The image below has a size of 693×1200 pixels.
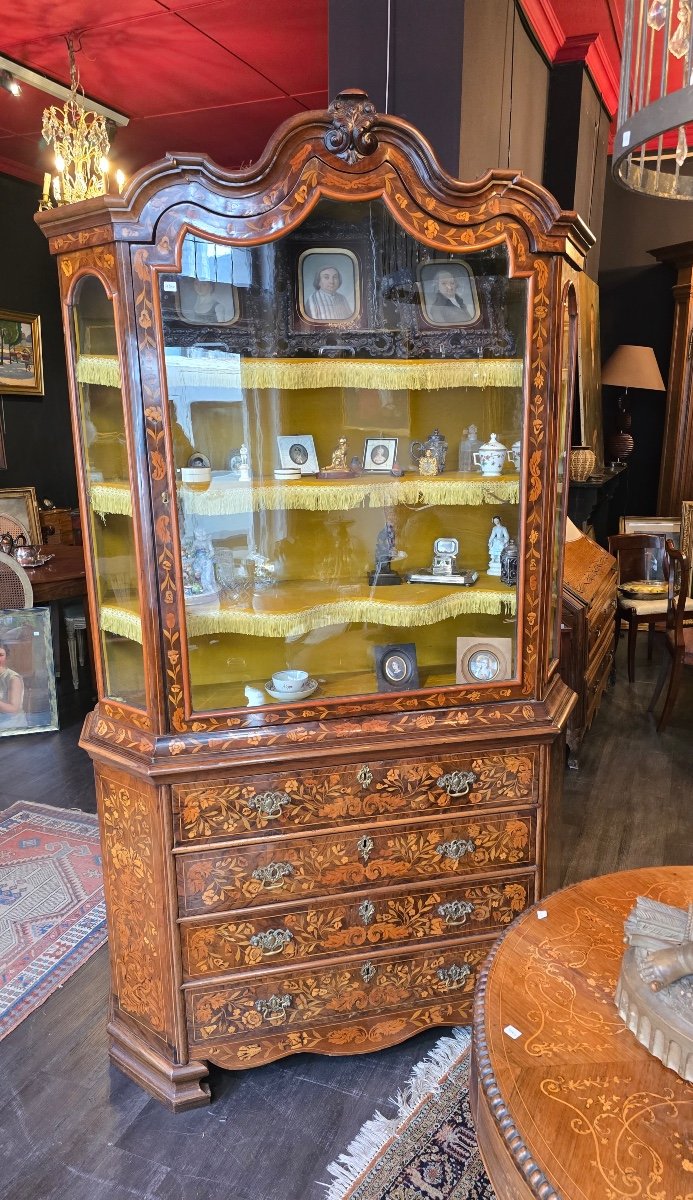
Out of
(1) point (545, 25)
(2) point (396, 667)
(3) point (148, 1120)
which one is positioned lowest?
(3) point (148, 1120)

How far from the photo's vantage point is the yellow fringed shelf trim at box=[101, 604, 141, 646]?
Result: 6.40 feet

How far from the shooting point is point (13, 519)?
232 inches

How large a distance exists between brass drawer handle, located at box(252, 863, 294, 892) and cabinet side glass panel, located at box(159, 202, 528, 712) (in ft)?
1.38

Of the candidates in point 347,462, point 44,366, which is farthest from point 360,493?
point 44,366

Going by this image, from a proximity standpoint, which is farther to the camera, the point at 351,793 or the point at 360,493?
the point at 360,493

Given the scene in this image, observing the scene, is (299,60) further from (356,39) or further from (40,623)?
(40,623)

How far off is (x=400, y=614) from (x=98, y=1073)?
58.8 inches

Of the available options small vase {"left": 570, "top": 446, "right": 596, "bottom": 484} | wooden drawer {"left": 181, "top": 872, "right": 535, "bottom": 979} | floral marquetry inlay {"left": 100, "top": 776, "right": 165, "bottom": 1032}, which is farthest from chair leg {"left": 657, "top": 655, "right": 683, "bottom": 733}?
floral marquetry inlay {"left": 100, "top": 776, "right": 165, "bottom": 1032}

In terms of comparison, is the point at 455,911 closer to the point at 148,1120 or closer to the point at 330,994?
the point at 330,994

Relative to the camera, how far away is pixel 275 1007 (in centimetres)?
209

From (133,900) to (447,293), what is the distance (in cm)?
177

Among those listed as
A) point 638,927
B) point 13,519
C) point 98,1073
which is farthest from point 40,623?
point 638,927

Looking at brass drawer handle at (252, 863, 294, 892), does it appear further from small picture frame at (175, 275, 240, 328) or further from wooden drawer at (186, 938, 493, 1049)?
small picture frame at (175, 275, 240, 328)

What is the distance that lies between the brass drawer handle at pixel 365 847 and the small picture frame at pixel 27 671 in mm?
2817
